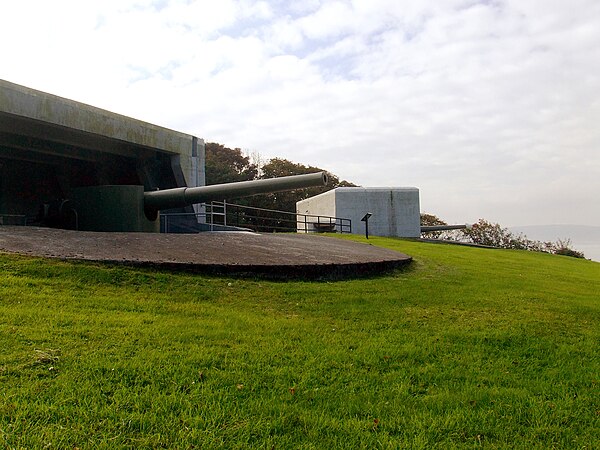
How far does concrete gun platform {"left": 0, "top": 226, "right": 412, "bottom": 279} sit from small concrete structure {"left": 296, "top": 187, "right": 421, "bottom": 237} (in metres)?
19.0

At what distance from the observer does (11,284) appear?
200 inches

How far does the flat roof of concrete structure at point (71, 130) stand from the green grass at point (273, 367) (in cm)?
1019

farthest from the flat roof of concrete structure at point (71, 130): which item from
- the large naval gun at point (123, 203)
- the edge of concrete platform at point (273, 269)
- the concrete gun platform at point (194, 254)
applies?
the edge of concrete platform at point (273, 269)

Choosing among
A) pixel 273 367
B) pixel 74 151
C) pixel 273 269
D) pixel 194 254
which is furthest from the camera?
pixel 74 151

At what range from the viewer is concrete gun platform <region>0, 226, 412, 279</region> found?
256 inches

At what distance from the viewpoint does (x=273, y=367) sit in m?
3.47

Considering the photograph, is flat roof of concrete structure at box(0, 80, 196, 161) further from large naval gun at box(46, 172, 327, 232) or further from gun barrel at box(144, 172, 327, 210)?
gun barrel at box(144, 172, 327, 210)

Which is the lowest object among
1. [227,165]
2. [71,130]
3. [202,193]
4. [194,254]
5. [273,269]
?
[273,269]

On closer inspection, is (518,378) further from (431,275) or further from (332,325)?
(431,275)

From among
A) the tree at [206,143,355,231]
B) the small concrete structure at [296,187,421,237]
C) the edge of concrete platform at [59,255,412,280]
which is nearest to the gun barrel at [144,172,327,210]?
the edge of concrete platform at [59,255,412,280]

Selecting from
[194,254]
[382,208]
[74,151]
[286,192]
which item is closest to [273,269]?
[194,254]

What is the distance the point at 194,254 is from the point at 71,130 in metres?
10.6

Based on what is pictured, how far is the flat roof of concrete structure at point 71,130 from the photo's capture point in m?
14.4

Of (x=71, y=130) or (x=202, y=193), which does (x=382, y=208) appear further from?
(x=202, y=193)
